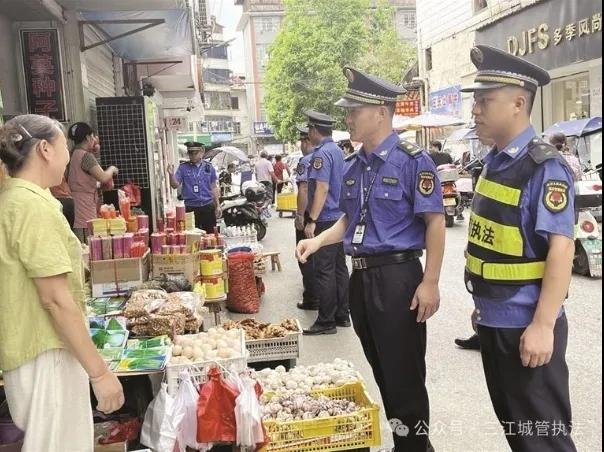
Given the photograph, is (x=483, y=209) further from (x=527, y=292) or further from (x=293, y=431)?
(x=293, y=431)

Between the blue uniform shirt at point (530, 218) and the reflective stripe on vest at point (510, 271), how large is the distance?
0.16ft

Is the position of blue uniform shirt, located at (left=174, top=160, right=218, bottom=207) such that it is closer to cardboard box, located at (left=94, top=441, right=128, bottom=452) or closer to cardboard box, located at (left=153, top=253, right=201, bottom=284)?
cardboard box, located at (left=153, top=253, right=201, bottom=284)

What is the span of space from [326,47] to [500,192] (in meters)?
32.4

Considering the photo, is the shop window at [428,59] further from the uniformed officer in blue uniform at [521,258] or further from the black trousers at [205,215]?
the uniformed officer in blue uniform at [521,258]

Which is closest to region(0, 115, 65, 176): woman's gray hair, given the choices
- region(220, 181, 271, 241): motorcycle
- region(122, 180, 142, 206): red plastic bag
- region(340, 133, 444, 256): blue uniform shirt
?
region(340, 133, 444, 256): blue uniform shirt

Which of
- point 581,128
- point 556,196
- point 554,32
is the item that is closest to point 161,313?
point 556,196

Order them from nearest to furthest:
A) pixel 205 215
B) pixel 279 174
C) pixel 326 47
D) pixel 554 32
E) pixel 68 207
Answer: pixel 68 207 < pixel 205 215 < pixel 554 32 < pixel 279 174 < pixel 326 47

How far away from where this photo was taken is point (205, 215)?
10.0m

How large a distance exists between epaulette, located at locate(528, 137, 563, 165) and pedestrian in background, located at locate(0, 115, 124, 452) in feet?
6.23

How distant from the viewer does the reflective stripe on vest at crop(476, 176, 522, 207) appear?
8.55 feet

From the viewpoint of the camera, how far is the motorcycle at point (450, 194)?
13.0 m

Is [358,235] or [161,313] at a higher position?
[358,235]

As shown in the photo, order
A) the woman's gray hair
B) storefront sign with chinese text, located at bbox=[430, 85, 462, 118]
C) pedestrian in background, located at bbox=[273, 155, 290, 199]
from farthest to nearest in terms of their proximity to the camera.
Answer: pedestrian in background, located at bbox=[273, 155, 290, 199]
storefront sign with chinese text, located at bbox=[430, 85, 462, 118]
the woman's gray hair

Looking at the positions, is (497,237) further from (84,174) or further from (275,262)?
(275,262)
